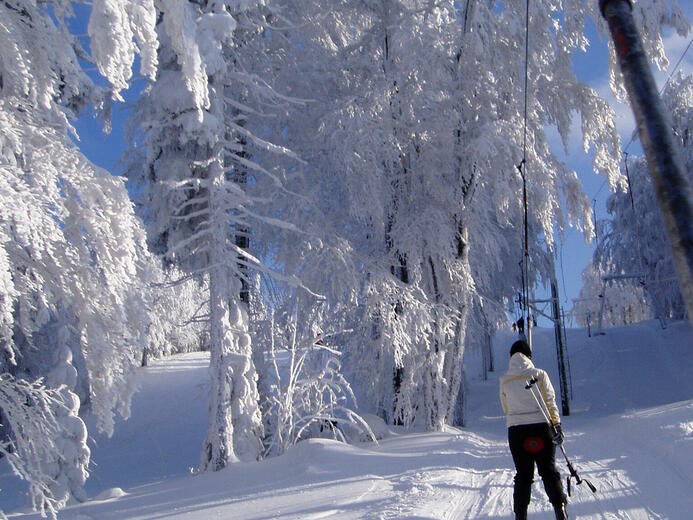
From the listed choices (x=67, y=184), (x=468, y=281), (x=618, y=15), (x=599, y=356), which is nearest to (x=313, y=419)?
(x=468, y=281)

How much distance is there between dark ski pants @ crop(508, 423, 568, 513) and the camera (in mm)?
5215

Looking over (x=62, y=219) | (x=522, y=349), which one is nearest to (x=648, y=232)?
(x=522, y=349)

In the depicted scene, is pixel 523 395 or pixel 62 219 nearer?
pixel 62 219

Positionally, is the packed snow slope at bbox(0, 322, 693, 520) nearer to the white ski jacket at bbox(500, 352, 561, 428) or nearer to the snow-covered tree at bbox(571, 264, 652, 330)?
the white ski jacket at bbox(500, 352, 561, 428)

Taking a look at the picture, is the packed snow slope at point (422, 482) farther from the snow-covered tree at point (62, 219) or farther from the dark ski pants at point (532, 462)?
the snow-covered tree at point (62, 219)

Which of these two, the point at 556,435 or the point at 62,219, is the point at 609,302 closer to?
the point at 556,435

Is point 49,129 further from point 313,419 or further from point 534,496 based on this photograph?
point 313,419

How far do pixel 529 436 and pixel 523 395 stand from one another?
37 cm

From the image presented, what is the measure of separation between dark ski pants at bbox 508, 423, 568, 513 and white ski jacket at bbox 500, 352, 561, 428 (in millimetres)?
80

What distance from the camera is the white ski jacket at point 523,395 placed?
17.8 feet

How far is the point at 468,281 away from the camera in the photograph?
12.4 meters

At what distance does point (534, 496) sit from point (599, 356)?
2508 centimetres

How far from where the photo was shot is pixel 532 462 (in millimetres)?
5363

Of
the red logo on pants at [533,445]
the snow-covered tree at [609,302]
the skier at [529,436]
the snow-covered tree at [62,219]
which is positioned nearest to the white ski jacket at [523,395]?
the skier at [529,436]
